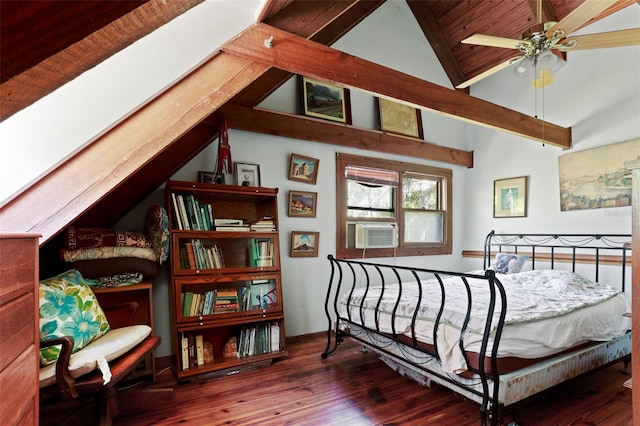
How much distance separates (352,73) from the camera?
2.06 metres

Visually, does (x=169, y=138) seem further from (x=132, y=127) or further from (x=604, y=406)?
(x=604, y=406)

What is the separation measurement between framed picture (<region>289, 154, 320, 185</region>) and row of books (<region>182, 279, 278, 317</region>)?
1.12 metres

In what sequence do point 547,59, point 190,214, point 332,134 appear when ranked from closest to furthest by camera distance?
point 547,59
point 190,214
point 332,134

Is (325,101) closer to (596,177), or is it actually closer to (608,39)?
(608,39)

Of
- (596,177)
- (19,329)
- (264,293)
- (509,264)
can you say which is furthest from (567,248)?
(19,329)

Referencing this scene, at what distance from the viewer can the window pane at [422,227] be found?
406cm

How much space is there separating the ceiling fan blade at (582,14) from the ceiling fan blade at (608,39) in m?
0.12

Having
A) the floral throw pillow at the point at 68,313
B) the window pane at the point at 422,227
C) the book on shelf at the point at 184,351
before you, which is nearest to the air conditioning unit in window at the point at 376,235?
the window pane at the point at 422,227

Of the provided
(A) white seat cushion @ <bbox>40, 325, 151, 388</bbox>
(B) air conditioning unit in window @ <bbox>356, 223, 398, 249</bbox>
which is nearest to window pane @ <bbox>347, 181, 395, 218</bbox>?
(B) air conditioning unit in window @ <bbox>356, 223, 398, 249</bbox>

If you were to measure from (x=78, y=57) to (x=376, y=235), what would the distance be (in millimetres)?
3163

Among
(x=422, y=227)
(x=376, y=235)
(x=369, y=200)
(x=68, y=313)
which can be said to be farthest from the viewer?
(x=422, y=227)

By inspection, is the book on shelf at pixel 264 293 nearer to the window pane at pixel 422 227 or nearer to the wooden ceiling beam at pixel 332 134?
the wooden ceiling beam at pixel 332 134

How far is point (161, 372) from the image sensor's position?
2.46m

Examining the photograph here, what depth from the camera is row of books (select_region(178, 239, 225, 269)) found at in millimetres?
2475
